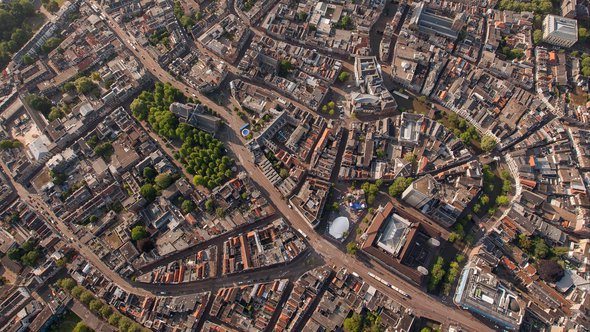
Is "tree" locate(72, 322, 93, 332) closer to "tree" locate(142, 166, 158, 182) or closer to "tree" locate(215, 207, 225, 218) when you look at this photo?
"tree" locate(142, 166, 158, 182)

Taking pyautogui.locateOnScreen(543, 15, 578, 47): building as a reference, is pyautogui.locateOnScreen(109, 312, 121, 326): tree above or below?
above

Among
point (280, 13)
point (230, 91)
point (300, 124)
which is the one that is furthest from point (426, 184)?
point (280, 13)

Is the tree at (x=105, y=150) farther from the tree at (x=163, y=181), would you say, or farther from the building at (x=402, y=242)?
the building at (x=402, y=242)

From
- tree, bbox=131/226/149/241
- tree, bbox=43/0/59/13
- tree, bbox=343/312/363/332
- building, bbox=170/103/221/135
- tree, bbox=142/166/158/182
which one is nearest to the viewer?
tree, bbox=343/312/363/332

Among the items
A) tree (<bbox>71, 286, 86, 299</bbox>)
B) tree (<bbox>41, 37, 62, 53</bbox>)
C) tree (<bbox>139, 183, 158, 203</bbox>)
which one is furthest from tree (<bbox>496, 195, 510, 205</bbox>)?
tree (<bbox>41, 37, 62, 53</bbox>)

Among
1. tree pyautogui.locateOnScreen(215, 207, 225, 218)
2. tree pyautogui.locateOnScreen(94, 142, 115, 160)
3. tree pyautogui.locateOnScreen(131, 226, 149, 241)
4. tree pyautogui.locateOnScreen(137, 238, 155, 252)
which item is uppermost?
tree pyautogui.locateOnScreen(94, 142, 115, 160)

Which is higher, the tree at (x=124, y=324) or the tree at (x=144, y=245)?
the tree at (x=144, y=245)

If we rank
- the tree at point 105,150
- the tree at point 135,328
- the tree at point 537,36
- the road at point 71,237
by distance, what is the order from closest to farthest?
the tree at point 135,328, the road at point 71,237, the tree at point 105,150, the tree at point 537,36

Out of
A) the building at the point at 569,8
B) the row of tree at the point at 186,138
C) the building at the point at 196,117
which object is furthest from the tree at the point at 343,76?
the building at the point at 569,8
